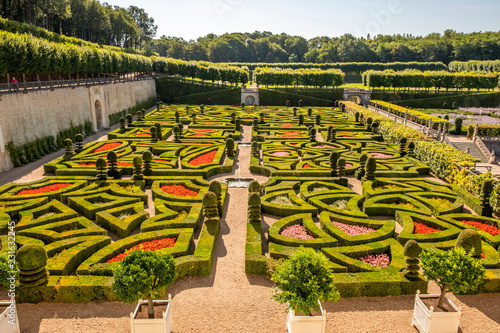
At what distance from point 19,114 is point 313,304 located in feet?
84.8

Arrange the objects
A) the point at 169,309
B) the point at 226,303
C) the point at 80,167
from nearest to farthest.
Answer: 1. the point at 169,309
2. the point at 226,303
3. the point at 80,167

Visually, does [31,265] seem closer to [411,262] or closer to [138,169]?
[138,169]

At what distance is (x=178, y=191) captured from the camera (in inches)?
757

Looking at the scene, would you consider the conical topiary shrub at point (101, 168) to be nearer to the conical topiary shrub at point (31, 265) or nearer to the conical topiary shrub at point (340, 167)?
the conical topiary shrub at point (31, 265)

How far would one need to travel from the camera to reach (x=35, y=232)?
13875 mm

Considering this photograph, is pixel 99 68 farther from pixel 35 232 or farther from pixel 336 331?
pixel 336 331

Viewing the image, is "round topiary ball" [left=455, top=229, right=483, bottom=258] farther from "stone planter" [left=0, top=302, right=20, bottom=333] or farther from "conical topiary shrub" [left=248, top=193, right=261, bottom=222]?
"stone planter" [left=0, top=302, right=20, bottom=333]

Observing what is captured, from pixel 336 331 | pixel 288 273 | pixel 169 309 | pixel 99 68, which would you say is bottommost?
pixel 336 331

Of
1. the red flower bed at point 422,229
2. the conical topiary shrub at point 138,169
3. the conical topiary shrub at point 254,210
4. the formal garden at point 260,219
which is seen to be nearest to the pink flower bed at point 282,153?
the formal garden at point 260,219

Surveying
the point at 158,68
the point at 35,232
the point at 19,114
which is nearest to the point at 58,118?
the point at 19,114

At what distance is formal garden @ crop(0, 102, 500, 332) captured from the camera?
1075 centimetres

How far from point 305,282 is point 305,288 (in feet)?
0.45

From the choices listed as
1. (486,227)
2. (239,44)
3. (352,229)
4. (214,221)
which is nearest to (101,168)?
(214,221)

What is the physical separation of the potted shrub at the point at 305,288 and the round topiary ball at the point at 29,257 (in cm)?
663
